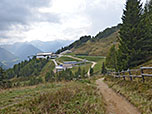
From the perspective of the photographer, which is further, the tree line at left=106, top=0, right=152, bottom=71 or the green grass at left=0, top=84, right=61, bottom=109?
the tree line at left=106, top=0, right=152, bottom=71

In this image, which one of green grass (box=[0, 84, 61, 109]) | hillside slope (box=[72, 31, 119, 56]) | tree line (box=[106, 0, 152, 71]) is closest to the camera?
green grass (box=[0, 84, 61, 109])

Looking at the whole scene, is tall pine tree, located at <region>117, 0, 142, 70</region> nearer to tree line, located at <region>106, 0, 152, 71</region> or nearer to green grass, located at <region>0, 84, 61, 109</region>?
tree line, located at <region>106, 0, 152, 71</region>

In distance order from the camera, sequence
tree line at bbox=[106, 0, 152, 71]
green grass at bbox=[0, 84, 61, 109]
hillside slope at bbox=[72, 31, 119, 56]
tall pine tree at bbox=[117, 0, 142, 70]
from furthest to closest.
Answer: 1. hillside slope at bbox=[72, 31, 119, 56]
2. tall pine tree at bbox=[117, 0, 142, 70]
3. tree line at bbox=[106, 0, 152, 71]
4. green grass at bbox=[0, 84, 61, 109]

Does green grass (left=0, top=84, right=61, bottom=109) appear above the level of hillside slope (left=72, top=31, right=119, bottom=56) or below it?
below

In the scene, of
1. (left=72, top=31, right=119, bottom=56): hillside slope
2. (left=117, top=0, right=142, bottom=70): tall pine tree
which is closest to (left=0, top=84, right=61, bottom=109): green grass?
(left=117, top=0, right=142, bottom=70): tall pine tree

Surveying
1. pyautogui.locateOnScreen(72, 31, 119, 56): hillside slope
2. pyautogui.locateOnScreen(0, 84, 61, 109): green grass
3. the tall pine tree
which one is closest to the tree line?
the tall pine tree

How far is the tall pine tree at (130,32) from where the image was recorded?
19.0 meters

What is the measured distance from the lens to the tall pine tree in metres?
19.0

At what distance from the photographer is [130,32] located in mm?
19000

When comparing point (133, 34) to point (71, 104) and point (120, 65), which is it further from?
point (71, 104)

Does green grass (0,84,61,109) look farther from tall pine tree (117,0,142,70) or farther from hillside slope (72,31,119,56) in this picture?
hillside slope (72,31,119,56)

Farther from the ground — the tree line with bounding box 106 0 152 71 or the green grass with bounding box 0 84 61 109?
the tree line with bounding box 106 0 152 71

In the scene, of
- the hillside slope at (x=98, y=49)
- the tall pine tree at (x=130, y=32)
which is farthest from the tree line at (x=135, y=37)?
the hillside slope at (x=98, y=49)

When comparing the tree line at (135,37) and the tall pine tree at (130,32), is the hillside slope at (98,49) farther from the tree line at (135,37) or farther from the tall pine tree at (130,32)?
the tree line at (135,37)
